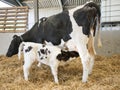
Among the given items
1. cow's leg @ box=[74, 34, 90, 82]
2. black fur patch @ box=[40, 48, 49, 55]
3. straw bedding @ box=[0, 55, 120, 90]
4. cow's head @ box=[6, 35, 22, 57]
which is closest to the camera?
Answer: straw bedding @ box=[0, 55, 120, 90]

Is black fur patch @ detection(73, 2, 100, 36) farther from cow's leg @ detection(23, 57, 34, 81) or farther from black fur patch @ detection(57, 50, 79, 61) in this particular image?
cow's leg @ detection(23, 57, 34, 81)

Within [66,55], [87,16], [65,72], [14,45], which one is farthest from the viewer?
[14,45]

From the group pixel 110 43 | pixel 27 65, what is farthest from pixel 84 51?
pixel 110 43

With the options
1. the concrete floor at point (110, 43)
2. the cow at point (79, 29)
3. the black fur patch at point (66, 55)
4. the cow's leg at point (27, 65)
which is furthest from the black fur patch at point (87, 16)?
the concrete floor at point (110, 43)

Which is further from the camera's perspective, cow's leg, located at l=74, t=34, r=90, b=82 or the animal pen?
cow's leg, located at l=74, t=34, r=90, b=82

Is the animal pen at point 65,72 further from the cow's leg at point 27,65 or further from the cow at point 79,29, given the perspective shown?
the cow at point 79,29

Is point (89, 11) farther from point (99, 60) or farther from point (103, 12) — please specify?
point (103, 12)

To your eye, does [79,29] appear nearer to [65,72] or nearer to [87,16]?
[87,16]

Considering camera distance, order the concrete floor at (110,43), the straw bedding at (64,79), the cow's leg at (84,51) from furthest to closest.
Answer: the concrete floor at (110,43) → the cow's leg at (84,51) → the straw bedding at (64,79)

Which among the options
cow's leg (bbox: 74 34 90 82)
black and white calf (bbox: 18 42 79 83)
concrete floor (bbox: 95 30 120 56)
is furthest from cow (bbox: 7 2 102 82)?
concrete floor (bbox: 95 30 120 56)

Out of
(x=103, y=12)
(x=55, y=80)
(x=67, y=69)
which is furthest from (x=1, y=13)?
(x=55, y=80)

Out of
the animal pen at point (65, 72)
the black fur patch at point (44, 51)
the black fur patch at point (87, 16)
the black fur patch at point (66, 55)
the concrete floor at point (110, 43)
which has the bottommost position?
the concrete floor at point (110, 43)

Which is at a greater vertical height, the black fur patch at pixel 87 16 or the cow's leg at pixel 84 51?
the black fur patch at pixel 87 16

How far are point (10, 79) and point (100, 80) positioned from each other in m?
1.62
